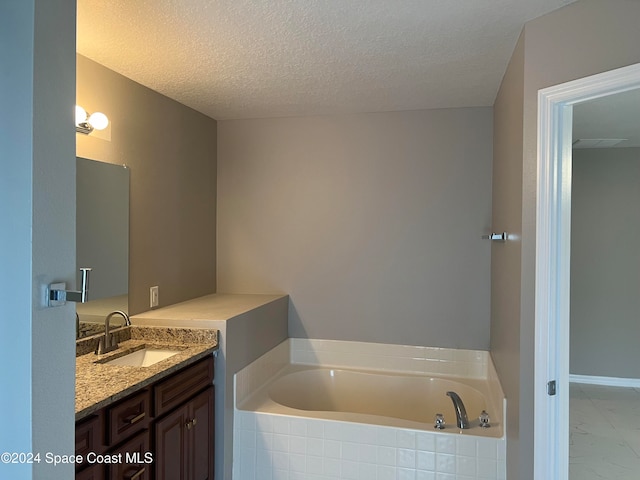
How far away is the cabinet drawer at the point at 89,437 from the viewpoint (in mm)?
1521

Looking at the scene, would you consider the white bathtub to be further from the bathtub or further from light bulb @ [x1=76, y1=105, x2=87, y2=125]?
light bulb @ [x1=76, y1=105, x2=87, y2=125]

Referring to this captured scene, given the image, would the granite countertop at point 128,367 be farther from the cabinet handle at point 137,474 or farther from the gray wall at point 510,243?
the gray wall at point 510,243

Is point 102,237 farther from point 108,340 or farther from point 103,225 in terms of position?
point 108,340

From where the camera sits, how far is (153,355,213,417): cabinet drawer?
1991 millimetres

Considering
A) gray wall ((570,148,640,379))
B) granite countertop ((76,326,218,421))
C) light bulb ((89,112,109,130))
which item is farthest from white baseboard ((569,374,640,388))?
light bulb ((89,112,109,130))

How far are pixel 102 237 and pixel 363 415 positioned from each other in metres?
1.75

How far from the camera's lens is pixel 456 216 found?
10.3ft

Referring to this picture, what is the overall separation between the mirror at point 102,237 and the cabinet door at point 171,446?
0.62 m

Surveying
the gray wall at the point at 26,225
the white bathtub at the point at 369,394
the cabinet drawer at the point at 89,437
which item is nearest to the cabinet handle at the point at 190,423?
the white bathtub at the point at 369,394

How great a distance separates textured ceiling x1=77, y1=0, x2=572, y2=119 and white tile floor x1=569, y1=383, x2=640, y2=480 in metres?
2.46

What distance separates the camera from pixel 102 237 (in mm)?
2326

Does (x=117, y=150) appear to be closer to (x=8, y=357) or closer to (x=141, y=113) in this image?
(x=141, y=113)

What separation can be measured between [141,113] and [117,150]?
13.5 inches

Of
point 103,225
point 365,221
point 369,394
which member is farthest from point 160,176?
point 369,394
